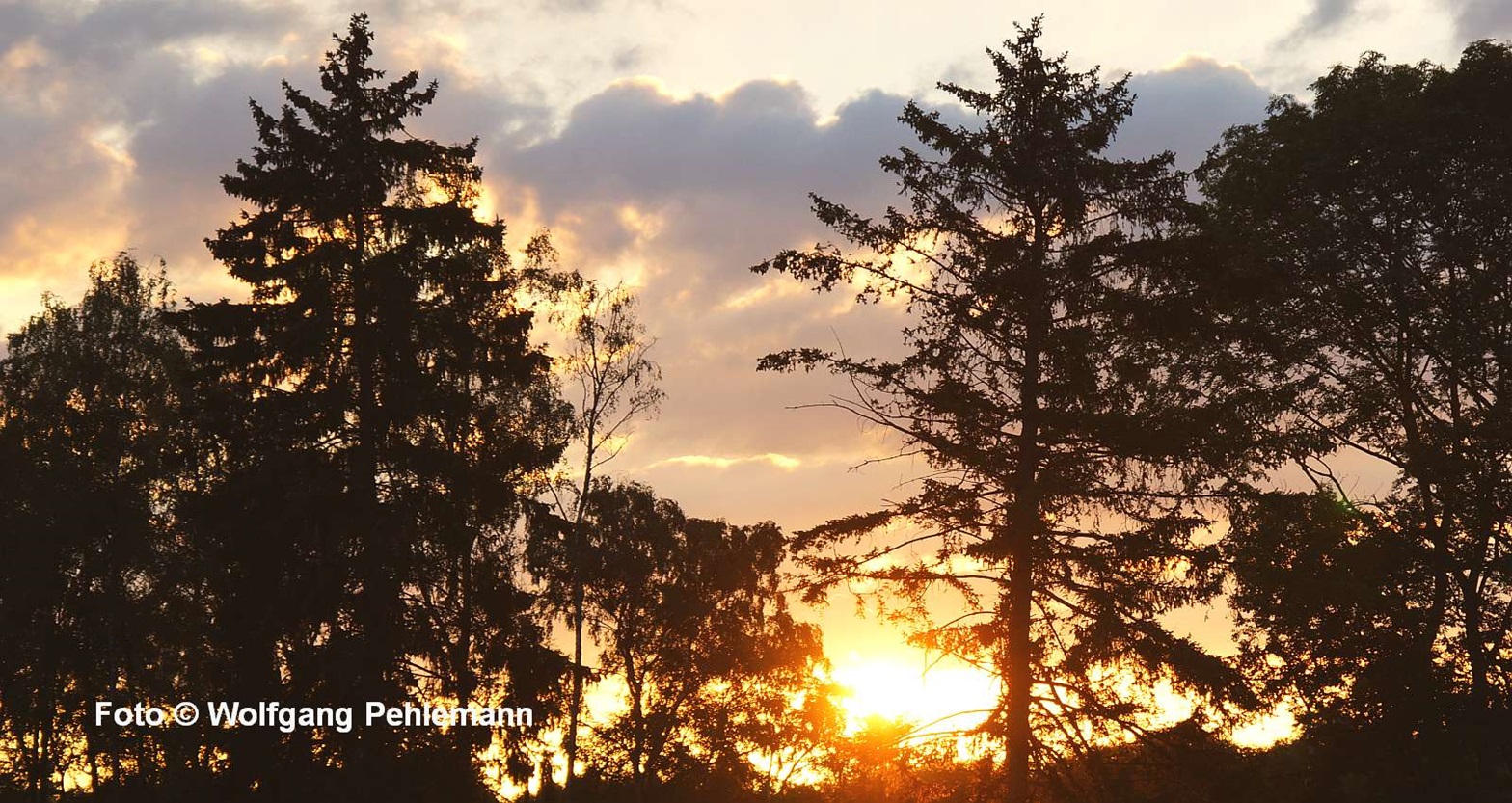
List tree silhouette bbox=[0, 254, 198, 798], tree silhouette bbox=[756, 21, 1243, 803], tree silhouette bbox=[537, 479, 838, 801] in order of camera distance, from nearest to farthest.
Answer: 1. tree silhouette bbox=[756, 21, 1243, 803]
2. tree silhouette bbox=[0, 254, 198, 798]
3. tree silhouette bbox=[537, 479, 838, 801]

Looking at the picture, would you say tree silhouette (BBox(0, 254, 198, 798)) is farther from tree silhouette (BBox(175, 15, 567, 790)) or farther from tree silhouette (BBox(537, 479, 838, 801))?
tree silhouette (BBox(537, 479, 838, 801))

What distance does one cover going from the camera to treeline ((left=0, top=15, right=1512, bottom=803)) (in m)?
17.9

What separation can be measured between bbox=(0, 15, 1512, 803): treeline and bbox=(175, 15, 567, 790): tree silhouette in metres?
0.07

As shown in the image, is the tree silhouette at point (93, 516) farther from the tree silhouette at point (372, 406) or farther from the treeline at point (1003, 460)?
the tree silhouette at point (372, 406)

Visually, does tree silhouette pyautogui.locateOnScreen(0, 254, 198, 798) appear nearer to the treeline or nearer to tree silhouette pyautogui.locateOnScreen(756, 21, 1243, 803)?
the treeline

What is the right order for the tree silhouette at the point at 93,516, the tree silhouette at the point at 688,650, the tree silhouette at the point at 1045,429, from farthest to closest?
the tree silhouette at the point at 688,650 < the tree silhouette at the point at 93,516 < the tree silhouette at the point at 1045,429

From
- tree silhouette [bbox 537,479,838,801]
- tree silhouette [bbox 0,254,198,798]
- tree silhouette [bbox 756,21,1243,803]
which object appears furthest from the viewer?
tree silhouette [bbox 537,479,838,801]

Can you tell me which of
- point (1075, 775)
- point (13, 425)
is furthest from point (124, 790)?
point (1075, 775)

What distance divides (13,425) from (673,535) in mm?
19578

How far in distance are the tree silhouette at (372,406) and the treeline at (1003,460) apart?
7 cm

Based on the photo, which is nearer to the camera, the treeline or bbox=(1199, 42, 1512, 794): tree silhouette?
the treeline


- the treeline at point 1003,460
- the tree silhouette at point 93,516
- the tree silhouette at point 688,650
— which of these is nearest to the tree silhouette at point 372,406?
the treeline at point 1003,460

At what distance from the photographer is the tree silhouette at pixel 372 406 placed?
21016mm

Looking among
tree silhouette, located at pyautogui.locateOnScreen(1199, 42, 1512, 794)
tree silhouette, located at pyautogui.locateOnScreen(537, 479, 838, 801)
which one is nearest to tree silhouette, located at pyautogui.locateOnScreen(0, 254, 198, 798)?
tree silhouette, located at pyautogui.locateOnScreen(537, 479, 838, 801)
